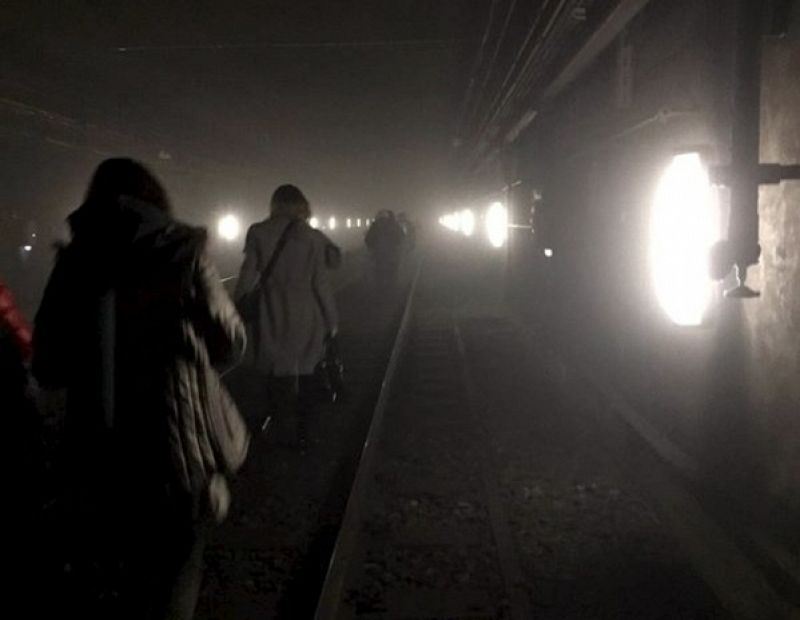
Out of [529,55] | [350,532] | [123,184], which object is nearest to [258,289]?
[350,532]

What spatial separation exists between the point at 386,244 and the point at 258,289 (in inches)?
626

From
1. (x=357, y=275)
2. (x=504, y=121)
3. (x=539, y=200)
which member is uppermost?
(x=504, y=121)

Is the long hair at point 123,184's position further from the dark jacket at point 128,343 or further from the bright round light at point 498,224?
the bright round light at point 498,224

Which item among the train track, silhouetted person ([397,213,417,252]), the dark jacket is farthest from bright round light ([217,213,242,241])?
the dark jacket

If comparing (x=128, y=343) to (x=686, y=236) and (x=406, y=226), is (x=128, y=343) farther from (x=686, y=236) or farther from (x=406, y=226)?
(x=406, y=226)

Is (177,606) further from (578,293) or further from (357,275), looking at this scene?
(357,275)

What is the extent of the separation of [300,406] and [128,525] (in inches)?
179

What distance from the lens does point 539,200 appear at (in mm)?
12445

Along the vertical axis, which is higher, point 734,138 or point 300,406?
point 734,138

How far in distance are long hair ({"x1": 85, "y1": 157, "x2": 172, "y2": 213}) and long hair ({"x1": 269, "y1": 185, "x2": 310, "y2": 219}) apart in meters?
3.60

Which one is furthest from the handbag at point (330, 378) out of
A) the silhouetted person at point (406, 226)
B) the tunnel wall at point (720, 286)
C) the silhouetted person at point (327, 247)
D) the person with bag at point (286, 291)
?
the silhouetted person at point (406, 226)

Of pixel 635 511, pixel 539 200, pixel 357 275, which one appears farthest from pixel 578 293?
pixel 357 275

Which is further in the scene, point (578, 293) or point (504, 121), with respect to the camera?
point (504, 121)

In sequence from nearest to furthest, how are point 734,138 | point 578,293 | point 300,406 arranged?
1. point 734,138
2. point 300,406
3. point 578,293
